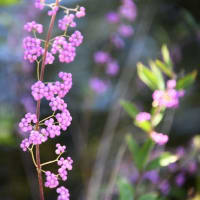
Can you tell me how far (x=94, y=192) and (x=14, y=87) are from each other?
103 cm

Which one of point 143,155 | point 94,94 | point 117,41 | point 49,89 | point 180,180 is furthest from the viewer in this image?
point 94,94

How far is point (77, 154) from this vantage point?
2.76 m

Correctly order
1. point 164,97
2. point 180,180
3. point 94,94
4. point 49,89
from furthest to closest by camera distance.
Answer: point 94,94 → point 180,180 → point 164,97 → point 49,89

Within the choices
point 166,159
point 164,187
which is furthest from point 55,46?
point 164,187

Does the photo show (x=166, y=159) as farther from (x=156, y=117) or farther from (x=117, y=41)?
(x=117, y=41)

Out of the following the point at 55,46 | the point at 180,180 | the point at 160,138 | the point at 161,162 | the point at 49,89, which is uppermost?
the point at 55,46

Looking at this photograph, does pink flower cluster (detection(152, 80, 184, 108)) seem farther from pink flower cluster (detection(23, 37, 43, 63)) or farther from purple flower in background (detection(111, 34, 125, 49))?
purple flower in background (detection(111, 34, 125, 49))

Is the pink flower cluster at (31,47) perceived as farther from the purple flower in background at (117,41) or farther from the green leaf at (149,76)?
the purple flower in background at (117,41)

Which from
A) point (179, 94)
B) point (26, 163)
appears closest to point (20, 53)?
point (26, 163)

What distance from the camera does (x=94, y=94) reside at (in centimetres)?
284

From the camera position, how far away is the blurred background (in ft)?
8.80

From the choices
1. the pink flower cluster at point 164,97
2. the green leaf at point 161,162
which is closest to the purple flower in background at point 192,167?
the green leaf at point 161,162

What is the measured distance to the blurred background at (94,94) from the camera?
2682mm

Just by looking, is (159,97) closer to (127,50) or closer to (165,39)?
Answer: (165,39)
